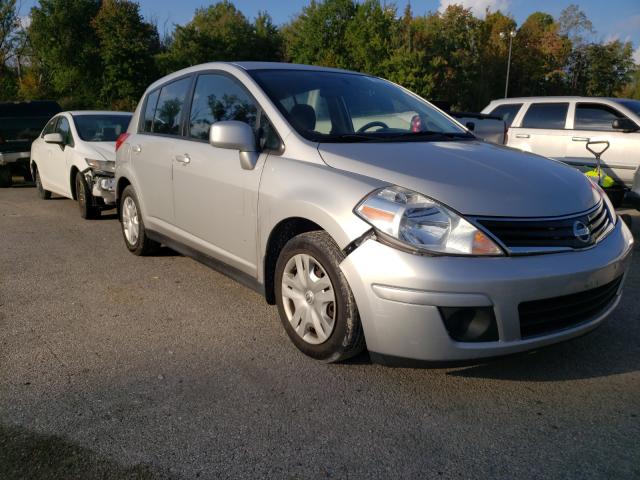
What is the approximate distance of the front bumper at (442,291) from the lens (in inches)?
104

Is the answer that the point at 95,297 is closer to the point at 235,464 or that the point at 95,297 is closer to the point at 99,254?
the point at 99,254

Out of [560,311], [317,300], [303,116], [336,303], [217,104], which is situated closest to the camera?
[560,311]

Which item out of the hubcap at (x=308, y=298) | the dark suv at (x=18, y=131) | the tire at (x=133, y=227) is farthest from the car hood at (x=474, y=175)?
the dark suv at (x=18, y=131)

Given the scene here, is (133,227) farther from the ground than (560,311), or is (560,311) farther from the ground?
(560,311)

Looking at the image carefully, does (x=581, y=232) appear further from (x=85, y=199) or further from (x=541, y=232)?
(x=85, y=199)

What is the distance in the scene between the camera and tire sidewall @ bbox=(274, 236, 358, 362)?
2953 millimetres

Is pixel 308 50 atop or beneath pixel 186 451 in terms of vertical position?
atop

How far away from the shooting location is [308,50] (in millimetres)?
54969

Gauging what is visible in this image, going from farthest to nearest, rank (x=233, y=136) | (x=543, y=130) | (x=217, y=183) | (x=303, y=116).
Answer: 1. (x=543, y=130)
2. (x=217, y=183)
3. (x=303, y=116)
4. (x=233, y=136)

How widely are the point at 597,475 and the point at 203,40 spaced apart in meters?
55.8

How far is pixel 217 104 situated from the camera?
169 inches

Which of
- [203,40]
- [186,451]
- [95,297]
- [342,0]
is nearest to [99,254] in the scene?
[95,297]

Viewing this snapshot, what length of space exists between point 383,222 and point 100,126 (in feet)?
23.1

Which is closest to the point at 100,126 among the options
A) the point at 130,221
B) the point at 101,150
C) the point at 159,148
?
the point at 101,150
